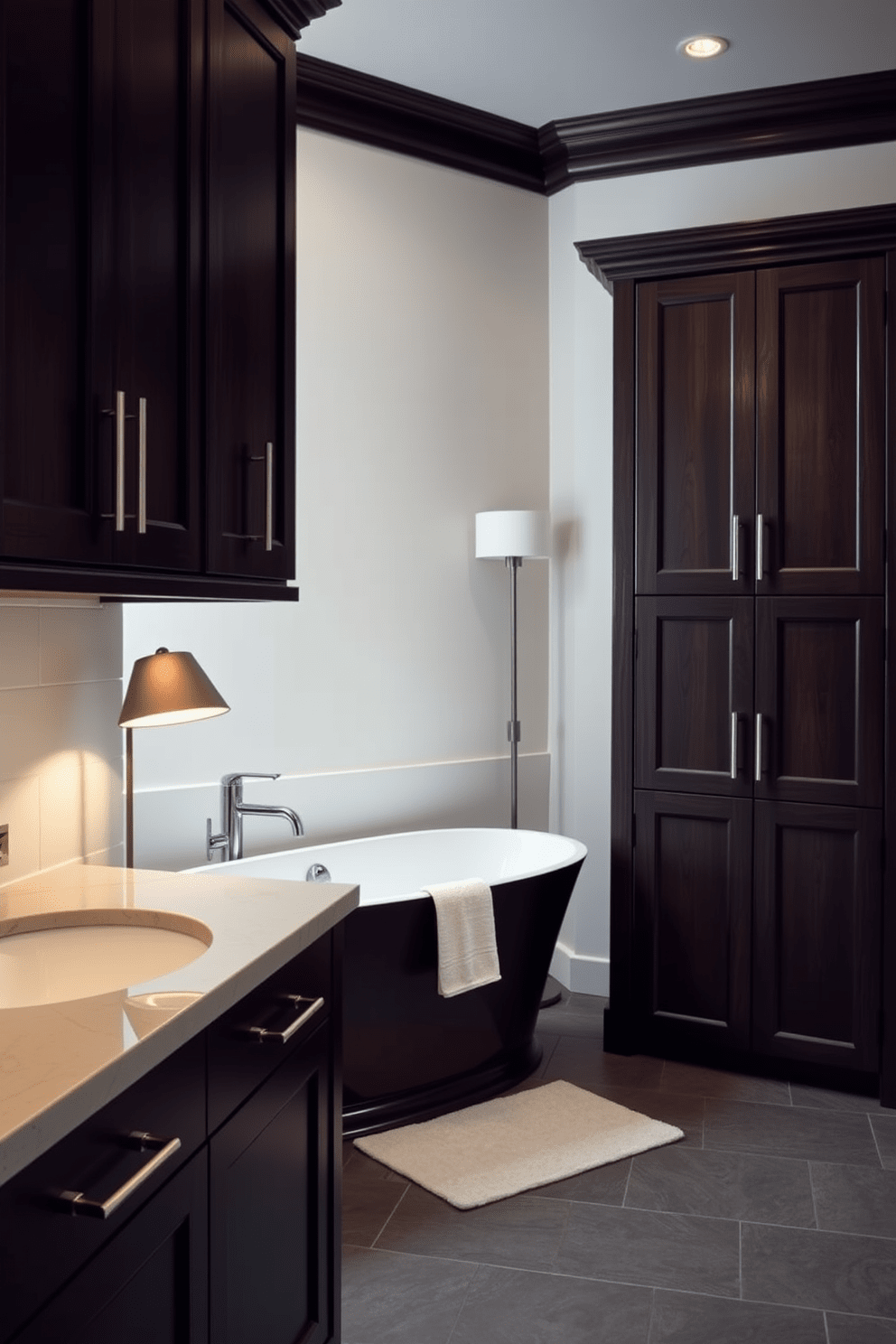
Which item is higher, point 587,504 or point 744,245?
point 744,245

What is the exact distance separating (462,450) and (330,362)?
0.59m

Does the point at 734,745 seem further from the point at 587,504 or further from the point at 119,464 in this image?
the point at 119,464

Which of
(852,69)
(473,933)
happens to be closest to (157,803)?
(473,933)

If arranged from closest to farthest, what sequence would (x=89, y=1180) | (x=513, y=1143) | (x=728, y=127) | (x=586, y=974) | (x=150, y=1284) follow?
(x=89, y=1180)
(x=150, y=1284)
(x=513, y=1143)
(x=728, y=127)
(x=586, y=974)

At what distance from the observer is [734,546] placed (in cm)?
333

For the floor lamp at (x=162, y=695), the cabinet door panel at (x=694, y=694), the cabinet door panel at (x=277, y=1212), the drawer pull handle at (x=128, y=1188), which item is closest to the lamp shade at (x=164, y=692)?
the floor lamp at (x=162, y=695)

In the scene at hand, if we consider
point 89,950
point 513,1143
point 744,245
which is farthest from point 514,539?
point 89,950

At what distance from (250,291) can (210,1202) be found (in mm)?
1375

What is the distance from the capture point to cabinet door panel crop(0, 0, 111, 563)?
131 centimetres

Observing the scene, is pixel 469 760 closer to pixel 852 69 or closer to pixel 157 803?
pixel 157 803

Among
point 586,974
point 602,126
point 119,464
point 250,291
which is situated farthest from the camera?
point 586,974

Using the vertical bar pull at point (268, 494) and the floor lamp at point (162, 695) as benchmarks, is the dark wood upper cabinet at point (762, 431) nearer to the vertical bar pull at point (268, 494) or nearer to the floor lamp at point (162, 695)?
the floor lamp at point (162, 695)

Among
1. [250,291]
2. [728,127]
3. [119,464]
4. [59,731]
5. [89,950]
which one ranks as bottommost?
[89,950]

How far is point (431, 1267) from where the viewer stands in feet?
7.97
